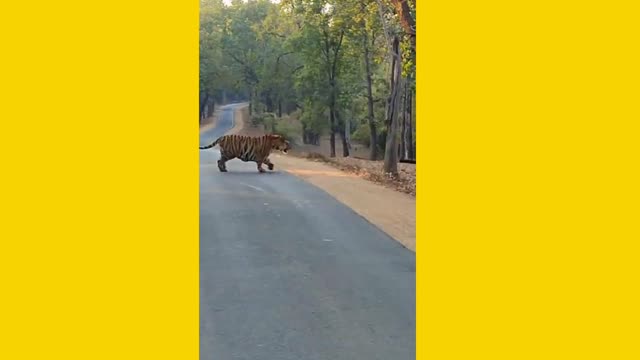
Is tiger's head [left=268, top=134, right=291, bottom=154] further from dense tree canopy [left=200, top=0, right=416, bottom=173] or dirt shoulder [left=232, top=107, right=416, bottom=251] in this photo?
dense tree canopy [left=200, top=0, right=416, bottom=173]

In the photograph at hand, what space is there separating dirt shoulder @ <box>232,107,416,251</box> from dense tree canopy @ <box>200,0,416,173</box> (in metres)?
1.59

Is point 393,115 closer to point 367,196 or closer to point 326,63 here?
point 367,196

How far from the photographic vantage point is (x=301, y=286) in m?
6.38

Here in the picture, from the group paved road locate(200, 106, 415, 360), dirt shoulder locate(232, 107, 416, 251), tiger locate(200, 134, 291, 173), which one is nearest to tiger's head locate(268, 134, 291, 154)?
tiger locate(200, 134, 291, 173)

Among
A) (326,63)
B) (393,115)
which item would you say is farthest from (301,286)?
(326,63)

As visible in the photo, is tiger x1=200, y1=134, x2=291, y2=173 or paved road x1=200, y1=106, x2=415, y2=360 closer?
paved road x1=200, y1=106, x2=415, y2=360

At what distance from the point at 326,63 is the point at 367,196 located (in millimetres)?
14603

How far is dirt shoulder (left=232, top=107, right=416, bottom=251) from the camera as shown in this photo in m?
10.0

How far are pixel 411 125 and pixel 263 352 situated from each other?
26.1 metres

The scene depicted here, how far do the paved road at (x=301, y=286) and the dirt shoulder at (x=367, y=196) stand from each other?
0.28 meters

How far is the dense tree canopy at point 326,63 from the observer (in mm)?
17922

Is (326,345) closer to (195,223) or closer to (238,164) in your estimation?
(195,223)

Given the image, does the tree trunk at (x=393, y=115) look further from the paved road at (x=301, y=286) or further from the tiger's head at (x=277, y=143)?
the paved road at (x=301, y=286)

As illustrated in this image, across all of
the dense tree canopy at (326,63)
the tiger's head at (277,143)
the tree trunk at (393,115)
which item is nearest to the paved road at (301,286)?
the dense tree canopy at (326,63)
